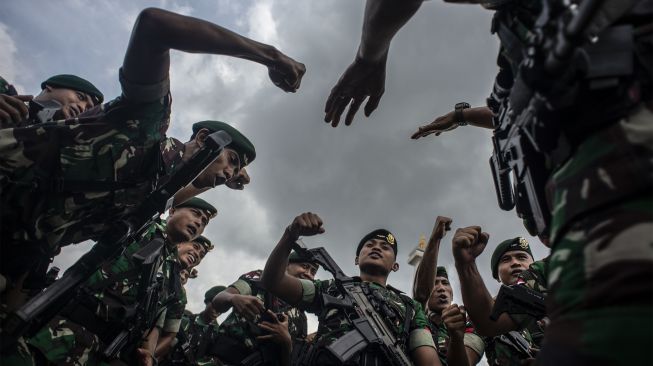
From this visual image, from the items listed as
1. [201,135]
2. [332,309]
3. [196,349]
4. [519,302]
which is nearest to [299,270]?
[196,349]

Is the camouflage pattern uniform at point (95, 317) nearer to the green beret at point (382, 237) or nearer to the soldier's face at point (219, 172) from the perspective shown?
the soldier's face at point (219, 172)

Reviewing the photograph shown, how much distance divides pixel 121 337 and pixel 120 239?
4.53 feet

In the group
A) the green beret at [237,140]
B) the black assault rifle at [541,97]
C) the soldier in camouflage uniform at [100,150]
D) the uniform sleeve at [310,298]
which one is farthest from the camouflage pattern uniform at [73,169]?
the uniform sleeve at [310,298]

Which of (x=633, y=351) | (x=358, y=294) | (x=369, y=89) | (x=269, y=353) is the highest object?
(x=369, y=89)

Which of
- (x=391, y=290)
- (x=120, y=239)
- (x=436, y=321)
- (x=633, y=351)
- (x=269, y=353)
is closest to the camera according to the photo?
(x=633, y=351)

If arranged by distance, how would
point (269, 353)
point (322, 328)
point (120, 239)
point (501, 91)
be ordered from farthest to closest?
point (269, 353) < point (322, 328) < point (120, 239) < point (501, 91)

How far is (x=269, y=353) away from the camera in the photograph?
5.87m

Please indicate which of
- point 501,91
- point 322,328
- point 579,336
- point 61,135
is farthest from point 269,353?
point 579,336

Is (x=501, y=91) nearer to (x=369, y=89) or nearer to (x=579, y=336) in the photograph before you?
(x=369, y=89)

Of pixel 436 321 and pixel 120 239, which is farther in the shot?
pixel 436 321

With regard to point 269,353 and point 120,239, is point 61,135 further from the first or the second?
point 269,353

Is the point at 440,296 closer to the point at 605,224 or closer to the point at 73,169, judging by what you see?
the point at 73,169

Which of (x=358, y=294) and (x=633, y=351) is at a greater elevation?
(x=358, y=294)

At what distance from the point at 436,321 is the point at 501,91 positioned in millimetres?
5470
